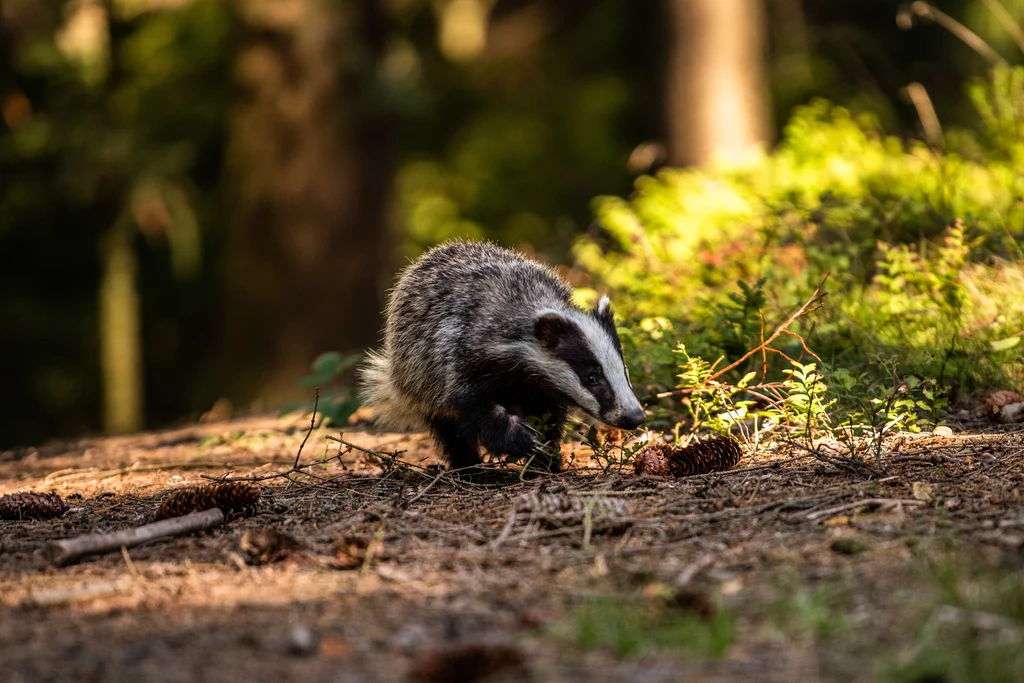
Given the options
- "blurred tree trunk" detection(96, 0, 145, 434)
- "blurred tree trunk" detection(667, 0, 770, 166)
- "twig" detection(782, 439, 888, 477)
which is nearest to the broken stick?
"twig" detection(782, 439, 888, 477)

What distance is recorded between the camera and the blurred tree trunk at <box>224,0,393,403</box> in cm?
1288

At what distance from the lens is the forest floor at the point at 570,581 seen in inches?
120

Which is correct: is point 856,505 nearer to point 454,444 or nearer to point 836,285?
point 454,444

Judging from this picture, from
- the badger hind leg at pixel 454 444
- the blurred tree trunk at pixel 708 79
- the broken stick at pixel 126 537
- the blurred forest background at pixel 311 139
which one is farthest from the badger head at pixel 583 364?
the blurred tree trunk at pixel 708 79

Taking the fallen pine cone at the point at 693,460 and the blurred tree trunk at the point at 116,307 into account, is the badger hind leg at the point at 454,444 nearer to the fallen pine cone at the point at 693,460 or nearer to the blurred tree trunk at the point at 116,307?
the fallen pine cone at the point at 693,460

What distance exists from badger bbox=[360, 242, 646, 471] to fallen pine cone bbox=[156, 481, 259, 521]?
4.53ft

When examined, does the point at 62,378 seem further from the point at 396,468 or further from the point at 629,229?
the point at 396,468

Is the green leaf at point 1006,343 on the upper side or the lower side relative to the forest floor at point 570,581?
upper

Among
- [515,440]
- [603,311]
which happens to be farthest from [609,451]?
[603,311]

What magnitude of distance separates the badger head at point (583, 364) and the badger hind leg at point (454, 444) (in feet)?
2.11

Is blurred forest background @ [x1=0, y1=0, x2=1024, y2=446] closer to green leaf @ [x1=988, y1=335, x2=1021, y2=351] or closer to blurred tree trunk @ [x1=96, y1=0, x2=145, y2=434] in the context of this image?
blurred tree trunk @ [x1=96, y1=0, x2=145, y2=434]

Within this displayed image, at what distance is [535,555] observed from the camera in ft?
13.6

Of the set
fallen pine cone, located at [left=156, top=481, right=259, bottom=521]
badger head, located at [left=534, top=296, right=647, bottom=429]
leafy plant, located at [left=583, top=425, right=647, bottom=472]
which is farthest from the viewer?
badger head, located at [left=534, top=296, right=647, bottom=429]

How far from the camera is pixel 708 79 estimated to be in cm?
1417
